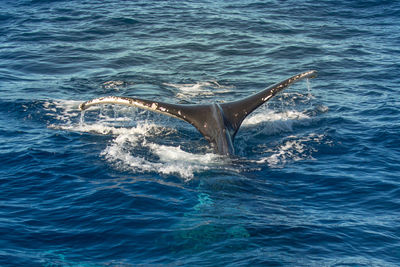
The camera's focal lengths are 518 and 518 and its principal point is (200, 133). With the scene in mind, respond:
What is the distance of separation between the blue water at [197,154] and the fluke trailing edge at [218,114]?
0.37 meters

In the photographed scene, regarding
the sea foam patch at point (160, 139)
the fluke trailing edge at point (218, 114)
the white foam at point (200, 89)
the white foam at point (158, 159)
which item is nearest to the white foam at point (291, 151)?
the sea foam patch at point (160, 139)

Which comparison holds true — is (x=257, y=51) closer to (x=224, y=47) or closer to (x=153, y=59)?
(x=224, y=47)

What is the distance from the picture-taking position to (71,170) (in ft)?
32.8

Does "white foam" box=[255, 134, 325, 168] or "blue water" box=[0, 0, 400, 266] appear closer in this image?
"blue water" box=[0, 0, 400, 266]

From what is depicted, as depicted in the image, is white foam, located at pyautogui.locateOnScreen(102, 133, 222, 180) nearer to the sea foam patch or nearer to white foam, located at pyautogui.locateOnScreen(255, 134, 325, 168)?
the sea foam patch

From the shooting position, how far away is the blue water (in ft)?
23.6

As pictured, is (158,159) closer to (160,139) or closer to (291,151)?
(160,139)

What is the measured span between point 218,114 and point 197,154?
99cm

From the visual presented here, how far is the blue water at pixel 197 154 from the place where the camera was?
283 inches

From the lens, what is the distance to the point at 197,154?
10.3 m

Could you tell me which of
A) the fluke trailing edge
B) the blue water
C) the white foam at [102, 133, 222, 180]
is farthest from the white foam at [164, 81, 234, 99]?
the fluke trailing edge

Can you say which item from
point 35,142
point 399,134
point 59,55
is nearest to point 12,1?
point 59,55

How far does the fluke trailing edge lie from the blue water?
1.21 ft

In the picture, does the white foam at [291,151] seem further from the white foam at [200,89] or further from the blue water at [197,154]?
the white foam at [200,89]
